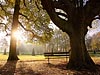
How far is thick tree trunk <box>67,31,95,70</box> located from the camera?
13.3 m

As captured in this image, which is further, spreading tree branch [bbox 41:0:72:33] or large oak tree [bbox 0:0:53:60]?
large oak tree [bbox 0:0:53:60]

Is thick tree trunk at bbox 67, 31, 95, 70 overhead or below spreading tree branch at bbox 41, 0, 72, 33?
below

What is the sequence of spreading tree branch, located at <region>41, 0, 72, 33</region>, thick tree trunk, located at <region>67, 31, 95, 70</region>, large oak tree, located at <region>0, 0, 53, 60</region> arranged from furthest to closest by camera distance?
large oak tree, located at <region>0, 0, 53, 60</region> < thick tree trunk, located at <region>67, 31, 95, 70</region> < spreading tree branch, located at <region>41, 0, 72, 33</region>

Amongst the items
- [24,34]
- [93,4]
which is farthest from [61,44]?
Answer: [93,4]

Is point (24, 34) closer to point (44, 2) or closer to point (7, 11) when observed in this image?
point (7, 11)

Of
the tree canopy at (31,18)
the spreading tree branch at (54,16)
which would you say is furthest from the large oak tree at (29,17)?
the spreading tree branch at (54,16)

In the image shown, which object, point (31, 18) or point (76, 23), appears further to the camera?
point (31, 18)

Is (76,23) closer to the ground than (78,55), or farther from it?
farther from it

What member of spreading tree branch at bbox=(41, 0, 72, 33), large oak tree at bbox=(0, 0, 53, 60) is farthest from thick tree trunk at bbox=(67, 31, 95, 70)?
large oak tree at bbox=(0, 0, 53, 60)

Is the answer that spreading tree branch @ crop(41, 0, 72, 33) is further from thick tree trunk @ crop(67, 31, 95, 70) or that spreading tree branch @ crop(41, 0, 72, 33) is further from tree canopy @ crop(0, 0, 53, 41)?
tree canopy @ crop(0, 0, 53, 41)

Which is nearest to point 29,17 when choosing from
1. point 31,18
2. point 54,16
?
point 31,18

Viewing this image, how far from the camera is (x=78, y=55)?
44.8ft

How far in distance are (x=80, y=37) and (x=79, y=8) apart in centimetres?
206

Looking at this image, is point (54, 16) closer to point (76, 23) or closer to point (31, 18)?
point (76, 23)
